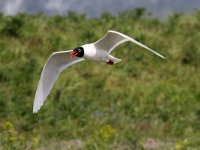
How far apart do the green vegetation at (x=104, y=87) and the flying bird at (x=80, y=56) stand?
0.58 meters

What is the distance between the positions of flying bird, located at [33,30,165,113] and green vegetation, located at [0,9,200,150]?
579 millimetres

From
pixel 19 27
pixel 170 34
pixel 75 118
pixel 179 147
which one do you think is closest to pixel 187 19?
pixel 170 34

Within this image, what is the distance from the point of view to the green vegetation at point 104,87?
11023 millimetres

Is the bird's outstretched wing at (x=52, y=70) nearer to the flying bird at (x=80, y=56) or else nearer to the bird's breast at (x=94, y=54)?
the flying bird at (x=80, y=56)

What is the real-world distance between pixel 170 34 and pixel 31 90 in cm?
631

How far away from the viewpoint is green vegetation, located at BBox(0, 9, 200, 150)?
11023 millimetres

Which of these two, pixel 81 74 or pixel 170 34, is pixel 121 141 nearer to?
pixel 81 74

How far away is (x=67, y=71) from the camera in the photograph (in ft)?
53.5

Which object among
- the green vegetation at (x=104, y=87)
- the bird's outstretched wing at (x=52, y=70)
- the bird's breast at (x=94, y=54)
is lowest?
the green vegetation at (x=104, y=87)

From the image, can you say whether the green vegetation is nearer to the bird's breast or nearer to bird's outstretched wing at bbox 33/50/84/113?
bird's outstretched wing at bbox 33/50/84/113

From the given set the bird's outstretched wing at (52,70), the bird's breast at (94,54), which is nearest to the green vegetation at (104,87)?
the bird's outstretched wing at (52,70)

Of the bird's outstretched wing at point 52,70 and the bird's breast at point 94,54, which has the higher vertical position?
the bird's breast at point 94,54

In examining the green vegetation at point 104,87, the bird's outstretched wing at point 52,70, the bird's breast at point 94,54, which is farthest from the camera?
the green vegetation at point 104,87

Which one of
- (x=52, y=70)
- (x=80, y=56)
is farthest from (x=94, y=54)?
(x=52, y=70)
